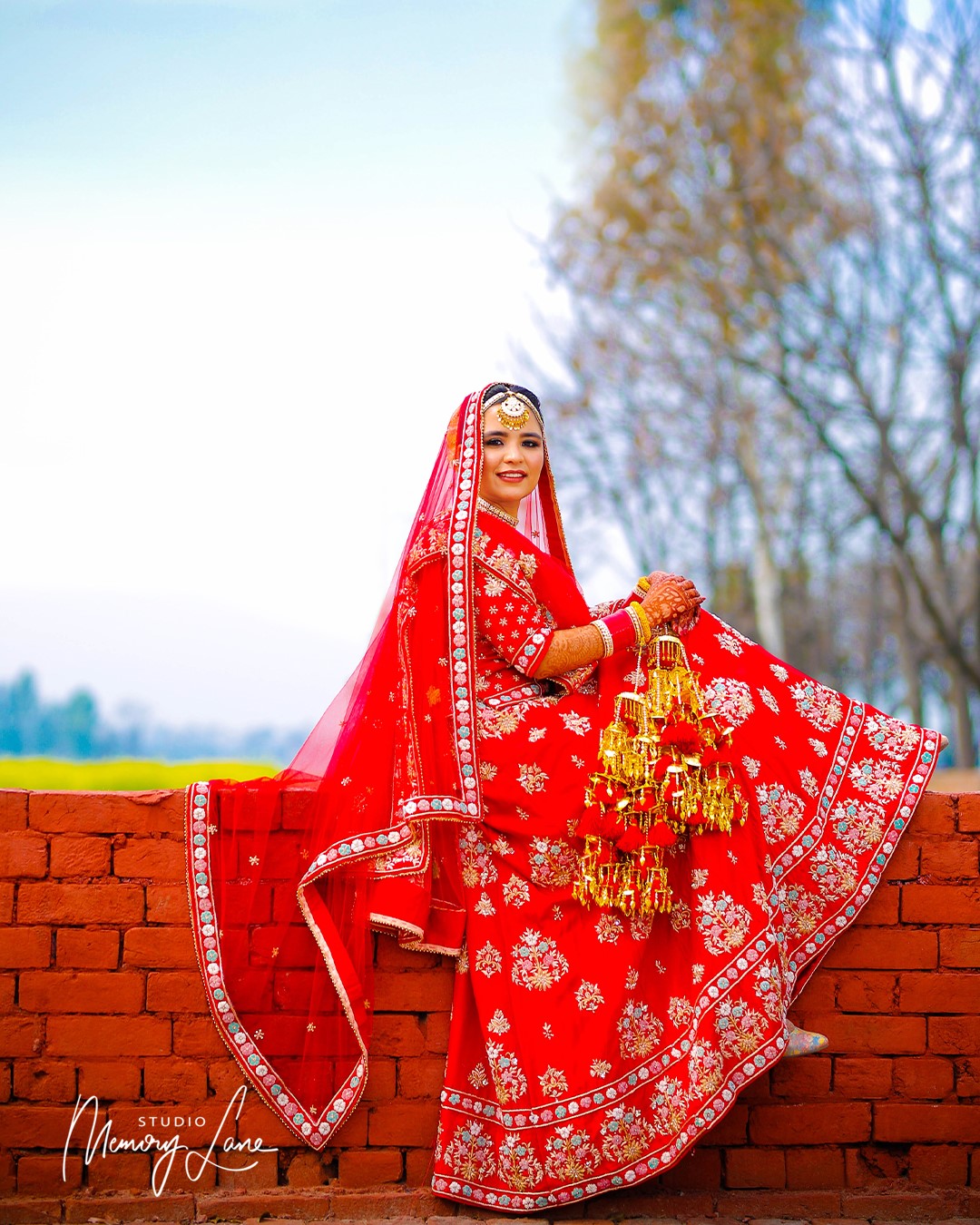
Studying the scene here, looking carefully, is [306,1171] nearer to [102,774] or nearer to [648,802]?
[648,802]

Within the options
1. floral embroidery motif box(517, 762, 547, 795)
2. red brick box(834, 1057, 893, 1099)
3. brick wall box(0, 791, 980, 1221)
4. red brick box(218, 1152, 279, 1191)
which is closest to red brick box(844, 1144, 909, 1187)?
brick wall box(0, 791, 980, 1221)

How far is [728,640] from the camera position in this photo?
3531 millimetres

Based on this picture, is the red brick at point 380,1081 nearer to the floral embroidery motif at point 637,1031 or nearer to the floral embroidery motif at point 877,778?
the floral embroidery motif at point 637,1031

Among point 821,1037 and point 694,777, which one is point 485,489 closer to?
point 694,777

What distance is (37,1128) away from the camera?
3.38m

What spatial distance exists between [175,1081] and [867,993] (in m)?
1.98

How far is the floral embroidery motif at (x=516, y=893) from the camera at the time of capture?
3.25 metres

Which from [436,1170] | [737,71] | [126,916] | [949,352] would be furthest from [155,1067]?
[737,71]

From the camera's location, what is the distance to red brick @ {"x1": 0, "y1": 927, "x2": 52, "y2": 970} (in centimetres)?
342

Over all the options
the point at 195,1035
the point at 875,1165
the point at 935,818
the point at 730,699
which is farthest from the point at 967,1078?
the point at 195,1035

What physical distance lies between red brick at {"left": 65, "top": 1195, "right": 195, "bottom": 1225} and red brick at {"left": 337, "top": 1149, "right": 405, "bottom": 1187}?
0.43m

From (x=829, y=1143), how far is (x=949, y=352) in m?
8.68

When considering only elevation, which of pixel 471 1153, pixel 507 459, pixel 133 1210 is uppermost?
pixel 507 459

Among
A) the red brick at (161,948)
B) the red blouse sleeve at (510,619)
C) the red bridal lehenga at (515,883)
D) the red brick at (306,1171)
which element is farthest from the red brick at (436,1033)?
the red blouse sleeve at (510,619)
